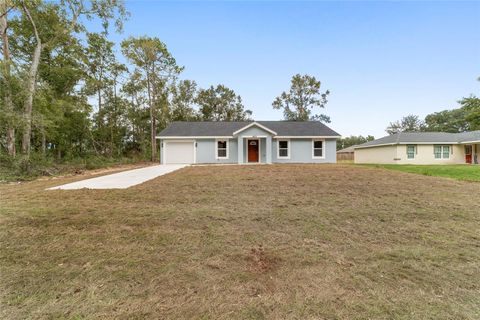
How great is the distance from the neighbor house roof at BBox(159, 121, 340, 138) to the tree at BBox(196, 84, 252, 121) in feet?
53.2

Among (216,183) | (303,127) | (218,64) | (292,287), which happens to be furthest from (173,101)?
(292,287)

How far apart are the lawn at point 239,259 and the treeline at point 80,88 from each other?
1034 cm

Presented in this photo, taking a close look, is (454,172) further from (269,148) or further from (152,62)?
(152,62)

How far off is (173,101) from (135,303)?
31.1 m

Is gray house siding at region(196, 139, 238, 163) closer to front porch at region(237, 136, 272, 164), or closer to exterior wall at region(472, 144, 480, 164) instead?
front porch at region(237, 136, 272, 164)

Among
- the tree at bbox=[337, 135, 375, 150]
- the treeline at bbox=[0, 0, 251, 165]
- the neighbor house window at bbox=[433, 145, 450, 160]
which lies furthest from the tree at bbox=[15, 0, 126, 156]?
the tree at bbox=[337, 135, 375, 150]

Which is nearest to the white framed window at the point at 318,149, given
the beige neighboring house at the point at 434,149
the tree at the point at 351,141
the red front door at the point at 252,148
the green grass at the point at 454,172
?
the red front door at the point at 252,148

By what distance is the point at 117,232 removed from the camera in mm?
3309

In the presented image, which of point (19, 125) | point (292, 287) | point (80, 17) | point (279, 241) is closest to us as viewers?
point (292, 287)

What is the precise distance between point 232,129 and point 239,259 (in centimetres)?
1684

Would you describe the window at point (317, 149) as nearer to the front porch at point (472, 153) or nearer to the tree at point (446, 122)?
the front porch at point (472, 153)

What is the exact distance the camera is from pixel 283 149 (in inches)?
717

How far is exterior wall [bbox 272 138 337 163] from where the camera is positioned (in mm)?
17953

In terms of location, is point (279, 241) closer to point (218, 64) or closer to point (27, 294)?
point (27, 294)
